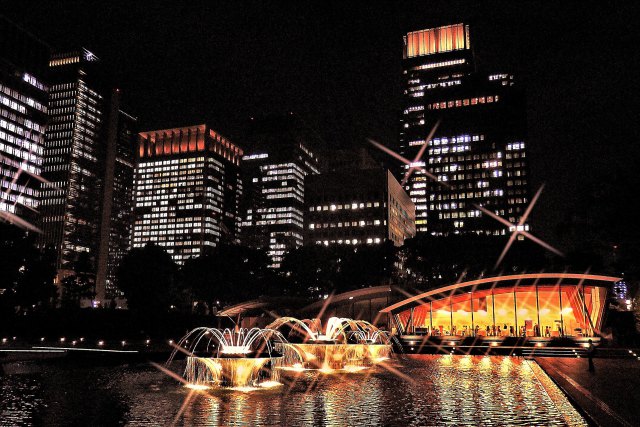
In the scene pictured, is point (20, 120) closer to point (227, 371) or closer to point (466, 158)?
point (466, 158)

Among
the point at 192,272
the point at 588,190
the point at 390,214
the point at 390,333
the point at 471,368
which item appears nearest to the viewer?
the point at 471,368

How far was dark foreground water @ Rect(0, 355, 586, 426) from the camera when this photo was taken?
13281 mm

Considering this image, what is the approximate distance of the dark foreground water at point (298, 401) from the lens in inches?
523

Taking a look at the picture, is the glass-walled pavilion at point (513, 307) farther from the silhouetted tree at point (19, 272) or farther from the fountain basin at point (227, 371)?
the silhouetted tree at point (19, 272)

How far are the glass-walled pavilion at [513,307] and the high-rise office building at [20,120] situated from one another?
117729 mm

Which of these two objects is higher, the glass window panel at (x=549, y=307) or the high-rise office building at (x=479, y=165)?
the high-rise office building at (x=479, y=165)

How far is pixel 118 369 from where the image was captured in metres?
25.6

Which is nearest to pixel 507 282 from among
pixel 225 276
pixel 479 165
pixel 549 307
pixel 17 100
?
pixel 549 307

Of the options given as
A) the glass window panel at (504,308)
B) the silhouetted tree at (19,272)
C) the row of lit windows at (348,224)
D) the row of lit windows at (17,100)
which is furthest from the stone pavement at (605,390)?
the row of lit windows at (348,224)

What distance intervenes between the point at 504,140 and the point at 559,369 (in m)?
174

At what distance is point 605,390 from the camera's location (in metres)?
17.9

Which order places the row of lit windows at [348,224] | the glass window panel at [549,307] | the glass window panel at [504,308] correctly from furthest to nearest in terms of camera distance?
1. the row of lit windows at [348,224]
2. the glass window panel at [504,308]
3. the glass window panel at [549,307]

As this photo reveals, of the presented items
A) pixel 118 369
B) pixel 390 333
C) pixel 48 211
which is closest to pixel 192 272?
pixel 390 333

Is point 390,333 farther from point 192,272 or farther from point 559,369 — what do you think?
point 192,272
